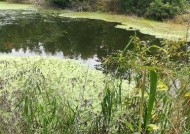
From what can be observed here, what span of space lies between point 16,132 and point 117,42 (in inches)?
458

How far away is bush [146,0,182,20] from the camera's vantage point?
794 inches

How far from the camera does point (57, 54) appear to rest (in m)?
12.1

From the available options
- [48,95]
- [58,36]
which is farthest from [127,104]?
[58,36]

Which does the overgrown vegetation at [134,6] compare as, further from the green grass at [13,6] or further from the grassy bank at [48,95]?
the grassy bank at [48,95]

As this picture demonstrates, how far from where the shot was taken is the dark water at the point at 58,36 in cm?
1237

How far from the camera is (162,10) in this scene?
66.7ft

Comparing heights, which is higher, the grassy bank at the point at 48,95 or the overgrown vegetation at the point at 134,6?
the overgrown vegetation at the point at 134,6

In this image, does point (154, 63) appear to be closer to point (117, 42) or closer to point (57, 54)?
point (57, 54)

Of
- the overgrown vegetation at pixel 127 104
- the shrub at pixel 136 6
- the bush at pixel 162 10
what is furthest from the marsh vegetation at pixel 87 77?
the shrub at pixel 136 6

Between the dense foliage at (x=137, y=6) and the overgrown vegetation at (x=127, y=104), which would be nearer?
the overgrown vegetation at (x=127, y=104)

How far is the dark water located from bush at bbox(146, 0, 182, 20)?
10.6 ft

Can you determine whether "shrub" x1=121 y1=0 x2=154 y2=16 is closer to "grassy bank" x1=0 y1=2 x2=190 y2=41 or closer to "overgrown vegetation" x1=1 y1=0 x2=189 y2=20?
"overgrown vegetation" x1=1 y1=0 x2=189 y2=20

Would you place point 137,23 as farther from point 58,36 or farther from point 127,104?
point 127,104

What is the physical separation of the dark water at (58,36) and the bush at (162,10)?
10.6 ft
